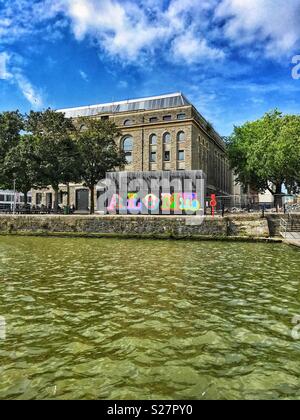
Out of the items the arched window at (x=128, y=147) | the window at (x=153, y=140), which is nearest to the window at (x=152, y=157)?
the window at (x=153, y=140)

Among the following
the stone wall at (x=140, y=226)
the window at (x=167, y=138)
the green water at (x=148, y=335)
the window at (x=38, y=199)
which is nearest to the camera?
the green water at (x=148, y=335)

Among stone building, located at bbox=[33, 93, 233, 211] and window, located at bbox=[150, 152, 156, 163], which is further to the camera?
window, located at bbox=[150, 152, 156, 163]

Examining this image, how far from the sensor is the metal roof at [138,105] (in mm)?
48719

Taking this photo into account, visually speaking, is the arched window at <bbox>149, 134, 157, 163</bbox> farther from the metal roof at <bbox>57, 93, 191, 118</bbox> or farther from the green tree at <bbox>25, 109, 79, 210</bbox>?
the green tree at <bbox>25, 109, 79, 210</bbox>

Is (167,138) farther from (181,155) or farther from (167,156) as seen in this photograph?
(181,155)

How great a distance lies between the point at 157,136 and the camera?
47.9 m

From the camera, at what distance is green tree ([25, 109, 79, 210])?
3366 cm

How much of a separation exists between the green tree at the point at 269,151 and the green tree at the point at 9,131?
92.0 feet

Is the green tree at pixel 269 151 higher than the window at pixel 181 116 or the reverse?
the reverse

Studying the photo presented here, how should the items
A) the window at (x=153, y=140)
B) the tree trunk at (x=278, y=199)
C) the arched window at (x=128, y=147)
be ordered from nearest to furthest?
1. the tree trunk at (x=278, y=199)
2. the window at (x=153, y=140)
3. the arched window at (x=128, y=147)

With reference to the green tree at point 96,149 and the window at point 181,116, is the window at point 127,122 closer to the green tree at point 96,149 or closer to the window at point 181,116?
the window at point 181,116

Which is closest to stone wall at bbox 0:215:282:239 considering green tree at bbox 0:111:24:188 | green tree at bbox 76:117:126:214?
green tree at bbox 76:117:126:214

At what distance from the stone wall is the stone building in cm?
2215
